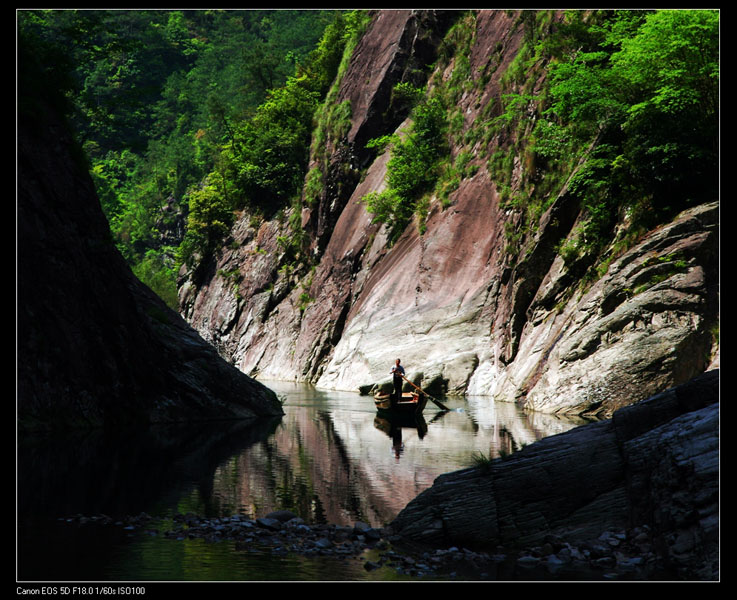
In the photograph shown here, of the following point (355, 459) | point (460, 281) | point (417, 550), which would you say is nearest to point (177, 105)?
point (460, 281)

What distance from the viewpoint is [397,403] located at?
2836 centimetres

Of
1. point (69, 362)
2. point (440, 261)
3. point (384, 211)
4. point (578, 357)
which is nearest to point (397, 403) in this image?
point (578, 357)

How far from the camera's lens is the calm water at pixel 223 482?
8898mm

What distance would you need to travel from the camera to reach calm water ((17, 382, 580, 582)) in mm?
8898

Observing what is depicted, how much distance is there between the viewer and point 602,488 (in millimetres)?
10031

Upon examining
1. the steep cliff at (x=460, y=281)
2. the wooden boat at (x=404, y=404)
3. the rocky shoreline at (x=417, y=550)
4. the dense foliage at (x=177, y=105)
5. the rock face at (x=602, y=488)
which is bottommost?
the rocky shoreline at (x=417, y=550)

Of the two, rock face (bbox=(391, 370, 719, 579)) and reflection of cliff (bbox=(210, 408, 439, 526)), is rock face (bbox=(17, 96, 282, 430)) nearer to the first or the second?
reflection of cliff (bbox=(210, 408, 439, 526))

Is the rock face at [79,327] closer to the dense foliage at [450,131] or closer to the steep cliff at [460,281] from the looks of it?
the dense foliage at [450,131]

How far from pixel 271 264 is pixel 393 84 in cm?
1669

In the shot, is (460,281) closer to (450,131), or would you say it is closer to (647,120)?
(450,131)

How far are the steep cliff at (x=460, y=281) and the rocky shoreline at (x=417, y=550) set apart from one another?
15381 millimetres

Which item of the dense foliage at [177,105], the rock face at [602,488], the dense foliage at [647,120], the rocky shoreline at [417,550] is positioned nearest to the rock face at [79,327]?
the rocky shoreline at [417,550]

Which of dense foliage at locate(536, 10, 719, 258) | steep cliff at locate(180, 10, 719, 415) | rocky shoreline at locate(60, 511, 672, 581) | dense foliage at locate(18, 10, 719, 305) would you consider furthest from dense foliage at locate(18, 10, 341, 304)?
rocky shoreline at locate(60, 511, 672, 581)

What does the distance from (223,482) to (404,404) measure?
563 inches
